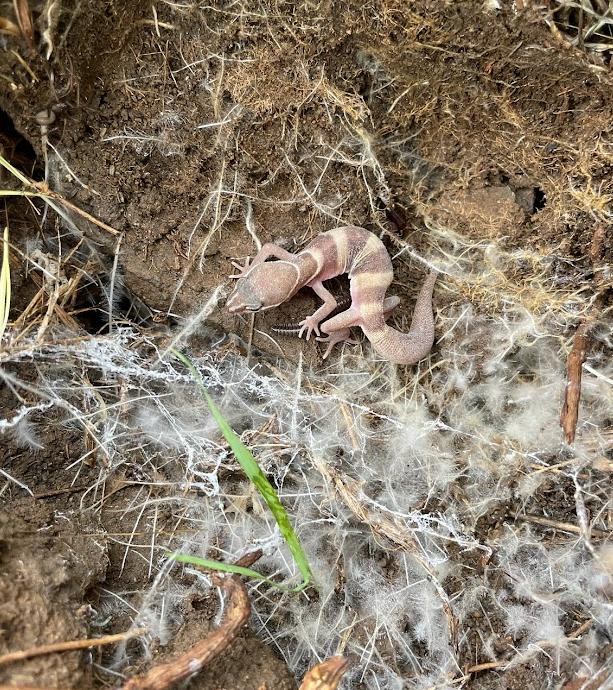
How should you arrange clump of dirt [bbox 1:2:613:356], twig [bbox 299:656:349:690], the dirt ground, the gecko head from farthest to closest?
the gecko head → clump of dirt [bbox 1:2:613:356] → the dirt ground → twig [bbox 299:656:349:690]

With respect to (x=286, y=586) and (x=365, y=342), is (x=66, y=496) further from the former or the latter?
(x=365, y=342)

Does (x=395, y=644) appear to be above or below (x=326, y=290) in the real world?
below

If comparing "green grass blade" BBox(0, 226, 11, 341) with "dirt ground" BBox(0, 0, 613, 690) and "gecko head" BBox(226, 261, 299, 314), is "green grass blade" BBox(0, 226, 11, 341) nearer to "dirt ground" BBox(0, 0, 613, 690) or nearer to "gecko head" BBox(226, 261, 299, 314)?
"dirt ground" BBox(0, 0, 613, 690)

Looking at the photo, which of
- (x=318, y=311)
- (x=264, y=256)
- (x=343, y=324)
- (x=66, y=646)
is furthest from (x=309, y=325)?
(x=66, y=646)

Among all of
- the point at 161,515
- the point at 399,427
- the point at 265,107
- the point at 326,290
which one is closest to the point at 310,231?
the point at 326,290

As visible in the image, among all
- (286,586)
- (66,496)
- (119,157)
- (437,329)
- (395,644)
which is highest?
(119,157)

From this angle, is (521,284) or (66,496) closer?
(66,496)

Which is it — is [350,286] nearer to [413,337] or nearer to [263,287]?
[413,337]

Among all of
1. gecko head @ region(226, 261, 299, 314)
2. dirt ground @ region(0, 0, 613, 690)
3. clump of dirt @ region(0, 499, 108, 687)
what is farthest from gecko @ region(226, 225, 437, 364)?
clump of dirt @ region(0, 499, 108, 687)
